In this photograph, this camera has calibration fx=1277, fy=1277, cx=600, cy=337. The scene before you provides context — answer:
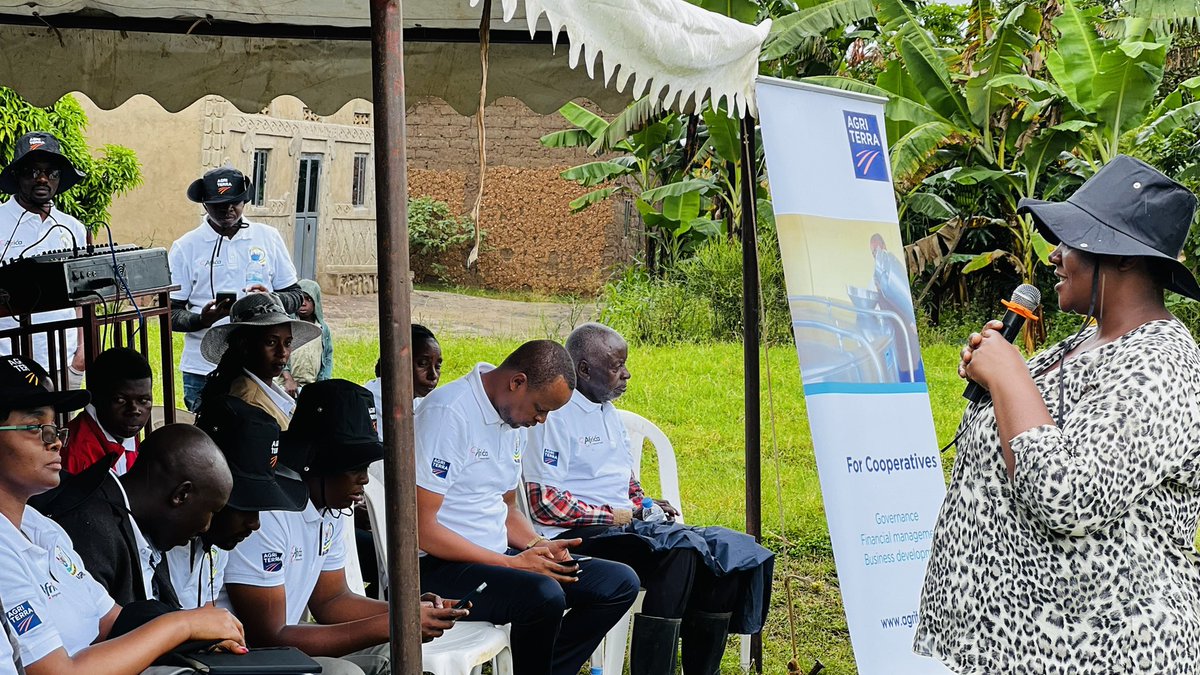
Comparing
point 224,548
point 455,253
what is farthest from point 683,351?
point 224,548

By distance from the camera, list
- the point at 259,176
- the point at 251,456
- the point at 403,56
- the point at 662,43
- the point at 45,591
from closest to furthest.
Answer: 1. the point at 45,591
2. the point at 251,456
3. the point at 662,43
4. the point at 403,56
5. the point at 259,176

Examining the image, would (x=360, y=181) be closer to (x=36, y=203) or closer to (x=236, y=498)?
(x=36, y=203)

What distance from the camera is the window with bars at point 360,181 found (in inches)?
762

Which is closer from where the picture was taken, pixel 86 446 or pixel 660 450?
pixel 86 446

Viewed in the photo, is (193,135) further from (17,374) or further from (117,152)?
(17,374)

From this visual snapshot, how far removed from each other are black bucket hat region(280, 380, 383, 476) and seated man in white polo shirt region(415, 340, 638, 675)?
0.46 metres

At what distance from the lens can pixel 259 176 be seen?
18.2 metres

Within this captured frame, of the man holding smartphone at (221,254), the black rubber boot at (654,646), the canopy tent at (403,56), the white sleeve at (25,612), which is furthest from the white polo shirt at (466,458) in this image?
the man holding smartphone at (221,254)

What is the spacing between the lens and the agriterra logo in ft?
14.3

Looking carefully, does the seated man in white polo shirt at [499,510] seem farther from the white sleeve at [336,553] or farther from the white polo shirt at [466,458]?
the white sleeve at [336,553]

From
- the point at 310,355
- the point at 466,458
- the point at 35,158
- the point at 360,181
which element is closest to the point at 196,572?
the point at 466,458

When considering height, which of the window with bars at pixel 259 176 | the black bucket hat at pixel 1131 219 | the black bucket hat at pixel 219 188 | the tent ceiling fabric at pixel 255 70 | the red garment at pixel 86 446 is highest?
the window with bars at pixel 259 176

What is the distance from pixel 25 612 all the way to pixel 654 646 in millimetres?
2405

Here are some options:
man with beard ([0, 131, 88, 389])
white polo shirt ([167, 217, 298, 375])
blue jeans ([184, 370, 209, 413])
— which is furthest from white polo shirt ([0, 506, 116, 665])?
white polo shirt ([167, 217, 298, 375])
